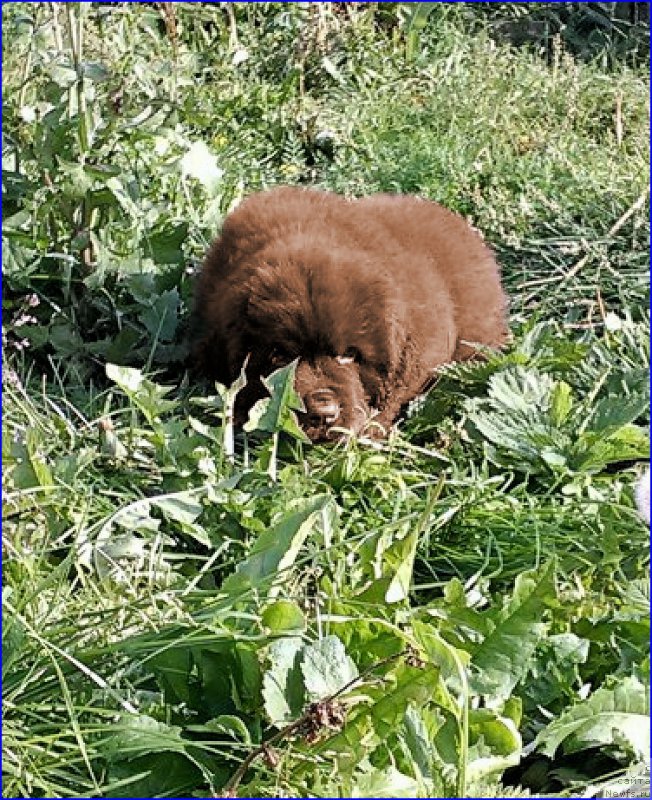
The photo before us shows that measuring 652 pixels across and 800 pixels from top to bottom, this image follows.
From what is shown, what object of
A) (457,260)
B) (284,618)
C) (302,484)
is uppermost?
(284,618)

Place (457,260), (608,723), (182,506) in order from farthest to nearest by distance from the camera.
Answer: (457,260) → (182,506) → (608,723)

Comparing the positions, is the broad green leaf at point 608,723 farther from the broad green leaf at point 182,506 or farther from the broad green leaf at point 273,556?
the broad green leaf at point 182,506

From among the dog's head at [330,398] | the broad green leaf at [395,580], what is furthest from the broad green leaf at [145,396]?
the broad green leaf at [395,580]

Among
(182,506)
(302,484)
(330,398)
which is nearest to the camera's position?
(182,506)

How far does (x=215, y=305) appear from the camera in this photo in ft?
10.4

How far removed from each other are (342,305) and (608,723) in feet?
4.19

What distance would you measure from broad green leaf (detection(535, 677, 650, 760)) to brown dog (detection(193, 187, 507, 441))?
3.55 feet

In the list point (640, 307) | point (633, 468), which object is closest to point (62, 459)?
point (633, 468)

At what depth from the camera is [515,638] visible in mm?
2006

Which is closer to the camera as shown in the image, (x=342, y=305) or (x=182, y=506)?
(x=182, y=506)

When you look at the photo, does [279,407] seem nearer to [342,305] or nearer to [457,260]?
[342,305]

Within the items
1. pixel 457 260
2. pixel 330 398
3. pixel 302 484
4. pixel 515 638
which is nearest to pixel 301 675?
pixel 515 638

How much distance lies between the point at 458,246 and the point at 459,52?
212cm

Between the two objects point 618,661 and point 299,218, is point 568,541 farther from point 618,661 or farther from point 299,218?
point 299,218
